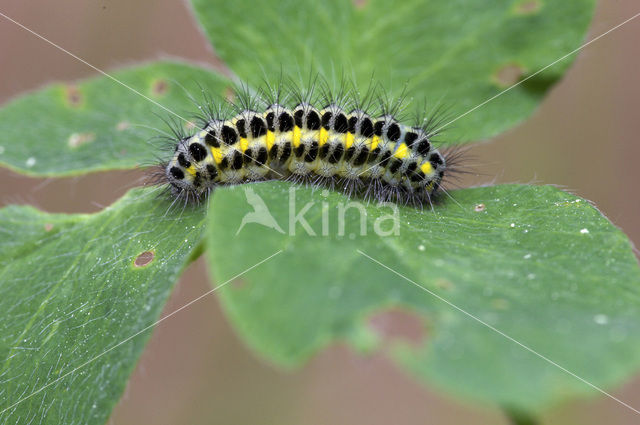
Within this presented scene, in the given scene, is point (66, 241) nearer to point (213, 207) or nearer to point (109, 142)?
point (109, 142)

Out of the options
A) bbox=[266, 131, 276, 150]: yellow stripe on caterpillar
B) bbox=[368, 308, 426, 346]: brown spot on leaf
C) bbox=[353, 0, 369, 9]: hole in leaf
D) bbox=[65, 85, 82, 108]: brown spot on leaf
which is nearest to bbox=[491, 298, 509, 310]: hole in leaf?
bbox=[368, 308, 426, 346]: brown spot on leaf

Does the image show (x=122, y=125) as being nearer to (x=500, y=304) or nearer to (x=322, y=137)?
(x=322, y=137)

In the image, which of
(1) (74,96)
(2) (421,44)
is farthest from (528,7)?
(1) (74,96)

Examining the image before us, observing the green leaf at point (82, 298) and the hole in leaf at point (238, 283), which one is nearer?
the hole in leaf at point (238, 283)

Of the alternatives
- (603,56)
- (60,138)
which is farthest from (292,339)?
(603,56)

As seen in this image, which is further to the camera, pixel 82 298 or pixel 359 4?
pixel 359 4

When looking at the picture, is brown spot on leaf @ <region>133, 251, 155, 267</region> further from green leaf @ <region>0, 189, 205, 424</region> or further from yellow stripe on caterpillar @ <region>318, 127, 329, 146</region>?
yellow stripe on caterpillar @ <region>318, 127, 329, 146</region>

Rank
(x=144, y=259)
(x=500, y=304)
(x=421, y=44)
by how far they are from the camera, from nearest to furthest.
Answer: (x=500, y=304)
(x=144, y=259)
(x=421, y=44)

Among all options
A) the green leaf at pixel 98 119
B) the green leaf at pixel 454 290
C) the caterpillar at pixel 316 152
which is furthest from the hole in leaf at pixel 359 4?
the green leaf at pixel 454 290

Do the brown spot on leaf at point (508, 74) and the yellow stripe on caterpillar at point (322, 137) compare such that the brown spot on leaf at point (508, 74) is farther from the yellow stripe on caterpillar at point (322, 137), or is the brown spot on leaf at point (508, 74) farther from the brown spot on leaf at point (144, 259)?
the brown spot on leaf at point (144, 259)
